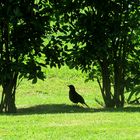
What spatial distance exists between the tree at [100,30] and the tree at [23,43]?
459mm

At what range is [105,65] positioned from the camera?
45.8 feet

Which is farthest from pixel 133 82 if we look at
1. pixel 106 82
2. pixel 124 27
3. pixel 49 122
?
pixel 49 122

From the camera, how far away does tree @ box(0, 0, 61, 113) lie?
1251 centimetres

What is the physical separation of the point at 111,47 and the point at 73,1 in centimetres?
154

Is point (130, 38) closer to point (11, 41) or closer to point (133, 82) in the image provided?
point (133, 82)

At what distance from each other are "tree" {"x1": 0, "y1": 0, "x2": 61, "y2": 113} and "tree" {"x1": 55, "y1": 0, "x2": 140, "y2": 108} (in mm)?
459

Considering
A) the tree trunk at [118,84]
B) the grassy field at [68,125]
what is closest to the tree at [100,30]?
the tree trunk at [118,84]

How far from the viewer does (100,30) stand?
13164mm

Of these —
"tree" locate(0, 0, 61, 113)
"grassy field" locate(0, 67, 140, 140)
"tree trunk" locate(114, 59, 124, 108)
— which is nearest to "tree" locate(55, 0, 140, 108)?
"tree trunk" locate(114, 59, 124, 108)

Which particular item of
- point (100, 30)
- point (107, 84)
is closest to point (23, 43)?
point (100, 30)

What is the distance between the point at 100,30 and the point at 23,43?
6.35 feet

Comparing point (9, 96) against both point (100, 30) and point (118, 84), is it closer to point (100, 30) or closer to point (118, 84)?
point (100, 30)

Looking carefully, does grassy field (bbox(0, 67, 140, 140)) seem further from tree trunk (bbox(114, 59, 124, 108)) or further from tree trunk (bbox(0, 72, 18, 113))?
tree trunk (bbox(114, 59, 124, 108))

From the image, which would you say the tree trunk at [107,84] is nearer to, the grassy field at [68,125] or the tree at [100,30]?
the tree at [100,30]
